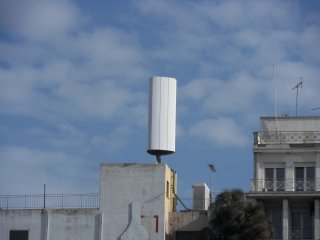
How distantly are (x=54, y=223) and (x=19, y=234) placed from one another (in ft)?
8.66

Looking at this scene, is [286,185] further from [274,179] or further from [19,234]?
[19,234]

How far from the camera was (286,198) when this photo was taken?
72000 mm

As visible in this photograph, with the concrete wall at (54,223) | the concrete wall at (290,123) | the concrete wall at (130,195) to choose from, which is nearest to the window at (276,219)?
the concrete wall at (290,123)

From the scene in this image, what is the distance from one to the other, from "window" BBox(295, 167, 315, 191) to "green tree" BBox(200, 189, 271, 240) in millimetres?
4301

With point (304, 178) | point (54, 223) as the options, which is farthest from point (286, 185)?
point (54, 223)

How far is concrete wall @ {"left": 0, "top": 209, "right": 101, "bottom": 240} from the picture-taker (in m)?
73.4

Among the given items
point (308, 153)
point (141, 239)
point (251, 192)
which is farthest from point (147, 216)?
point (308, 153)

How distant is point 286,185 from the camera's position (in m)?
73.2

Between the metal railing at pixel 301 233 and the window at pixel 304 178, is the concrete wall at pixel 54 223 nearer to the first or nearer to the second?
the metal railing at pixel 301 233

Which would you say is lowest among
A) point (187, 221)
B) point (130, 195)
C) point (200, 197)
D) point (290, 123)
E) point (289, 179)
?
point (187, 221)

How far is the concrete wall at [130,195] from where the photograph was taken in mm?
72438

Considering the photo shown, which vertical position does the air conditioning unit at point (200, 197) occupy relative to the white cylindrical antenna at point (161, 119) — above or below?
below

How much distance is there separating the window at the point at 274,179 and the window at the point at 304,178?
3.21 ft

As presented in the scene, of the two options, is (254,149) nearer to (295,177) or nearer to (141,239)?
(295,177)
